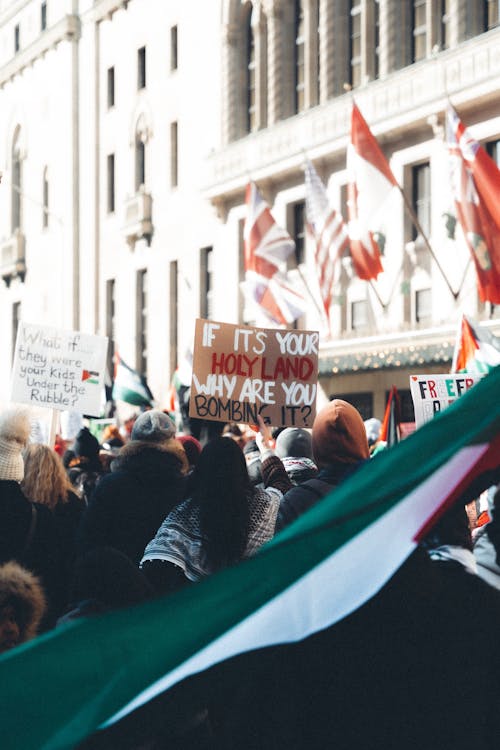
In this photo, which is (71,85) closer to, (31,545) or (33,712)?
(31,545)

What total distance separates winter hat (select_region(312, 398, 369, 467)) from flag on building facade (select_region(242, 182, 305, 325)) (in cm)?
2033

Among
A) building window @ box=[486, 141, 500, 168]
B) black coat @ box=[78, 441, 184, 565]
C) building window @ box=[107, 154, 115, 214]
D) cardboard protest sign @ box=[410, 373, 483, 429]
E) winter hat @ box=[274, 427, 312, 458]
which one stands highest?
building window @ box=[107, 154, 115, 214]

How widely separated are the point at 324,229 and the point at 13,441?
1872 centimetres

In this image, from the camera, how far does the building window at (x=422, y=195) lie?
25.1 metres

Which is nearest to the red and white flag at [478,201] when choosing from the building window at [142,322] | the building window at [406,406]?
the building window at [406,406]

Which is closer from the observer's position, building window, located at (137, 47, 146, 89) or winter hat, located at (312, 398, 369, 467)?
winter hat, located at (312, 398, 369, 467)

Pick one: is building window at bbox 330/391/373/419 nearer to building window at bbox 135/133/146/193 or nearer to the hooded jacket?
building window at bbox 135/133/146/193

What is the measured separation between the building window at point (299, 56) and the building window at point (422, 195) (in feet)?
16.2

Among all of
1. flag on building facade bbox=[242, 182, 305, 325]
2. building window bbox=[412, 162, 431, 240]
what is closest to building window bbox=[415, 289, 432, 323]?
building window bbox=[412, 162, 431, 240]

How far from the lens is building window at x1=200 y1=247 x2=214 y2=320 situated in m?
32.8

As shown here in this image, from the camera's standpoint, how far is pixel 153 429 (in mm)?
5723

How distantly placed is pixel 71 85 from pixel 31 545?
121ft

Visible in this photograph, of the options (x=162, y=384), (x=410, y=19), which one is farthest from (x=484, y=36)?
(x=162, y=384)

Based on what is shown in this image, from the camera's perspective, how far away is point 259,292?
81.9 feet
